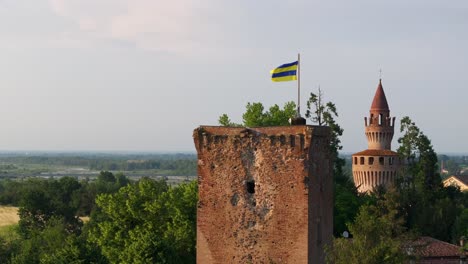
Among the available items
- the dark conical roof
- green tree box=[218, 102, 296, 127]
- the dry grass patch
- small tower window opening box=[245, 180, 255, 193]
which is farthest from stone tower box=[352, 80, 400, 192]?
small tower window opening box=[245, 180, 255, 193]

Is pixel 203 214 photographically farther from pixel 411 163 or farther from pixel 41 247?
pixel 411 163

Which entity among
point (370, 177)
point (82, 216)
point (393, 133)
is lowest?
point (82, 216)

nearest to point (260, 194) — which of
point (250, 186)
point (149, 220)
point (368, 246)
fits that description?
point (250, 186)

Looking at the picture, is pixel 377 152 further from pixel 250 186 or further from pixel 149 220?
pixel 250 186

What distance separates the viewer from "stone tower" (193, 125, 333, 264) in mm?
20375

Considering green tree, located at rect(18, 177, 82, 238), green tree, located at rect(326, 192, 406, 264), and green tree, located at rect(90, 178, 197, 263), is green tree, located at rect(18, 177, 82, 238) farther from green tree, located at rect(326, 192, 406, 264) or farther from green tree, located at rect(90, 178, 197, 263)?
green tree, located at rect(326, 192, 406, 264)

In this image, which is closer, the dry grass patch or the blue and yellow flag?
the blue and yellow flag

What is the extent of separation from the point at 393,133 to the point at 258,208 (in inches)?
1845

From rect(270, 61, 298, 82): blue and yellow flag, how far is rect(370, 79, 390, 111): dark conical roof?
44.2 m

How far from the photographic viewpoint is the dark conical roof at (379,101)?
65562mm

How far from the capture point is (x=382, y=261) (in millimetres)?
27172

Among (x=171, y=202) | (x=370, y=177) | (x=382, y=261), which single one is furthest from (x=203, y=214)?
(x=370, y=177)

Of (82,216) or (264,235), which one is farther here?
(82,216)

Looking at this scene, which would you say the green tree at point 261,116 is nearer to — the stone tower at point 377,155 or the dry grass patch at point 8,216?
the stone tower at point 377,155
